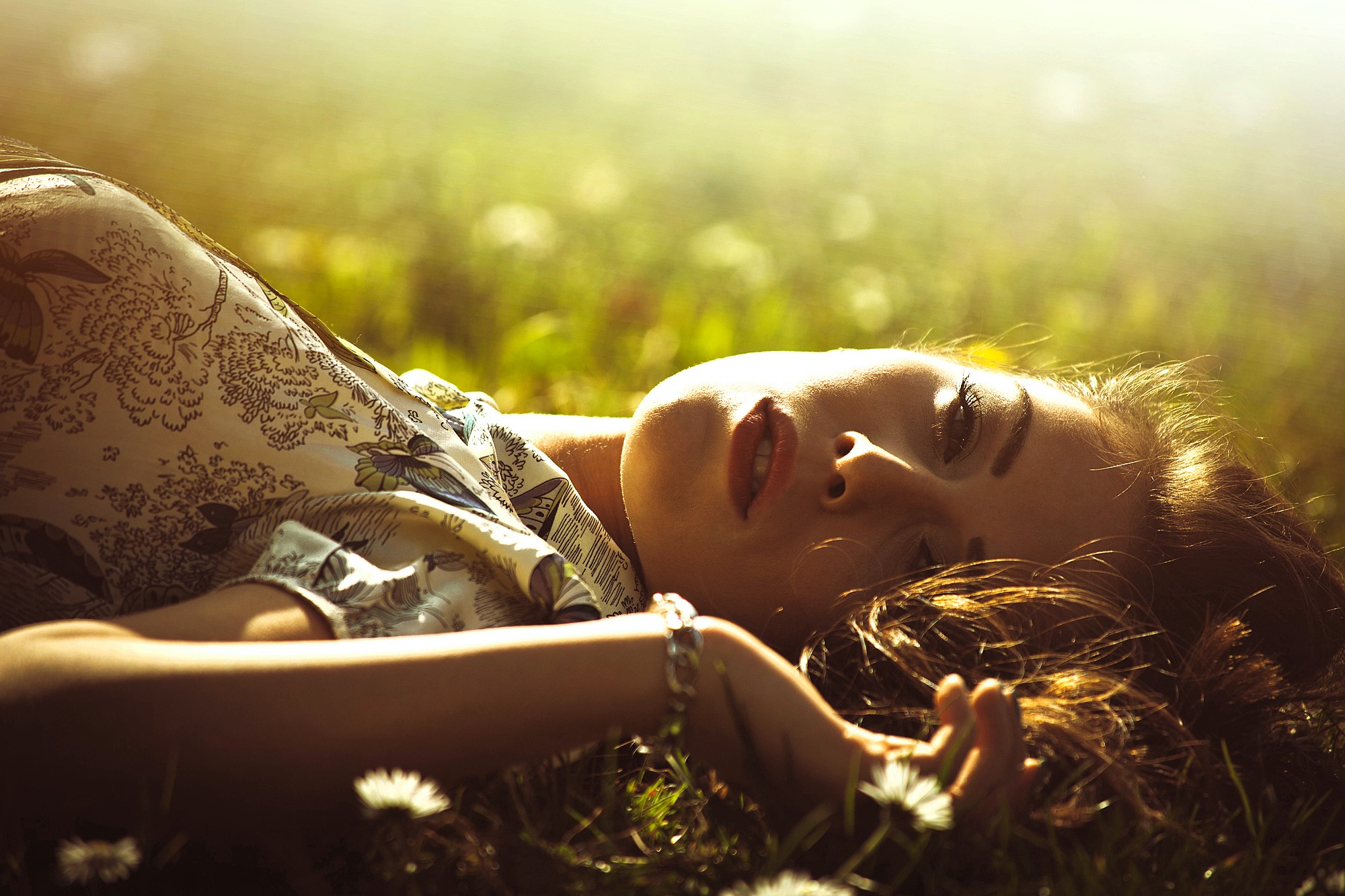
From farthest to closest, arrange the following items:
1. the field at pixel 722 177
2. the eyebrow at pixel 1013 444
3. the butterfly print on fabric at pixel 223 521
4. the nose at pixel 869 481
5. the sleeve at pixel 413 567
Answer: the field at pixel 722 177
the eyebrow at pixel 1013 444
the nose at pixel 869 481
the butterfly print on fabric at pixel 223 521
the sleeve at pixel 413 567

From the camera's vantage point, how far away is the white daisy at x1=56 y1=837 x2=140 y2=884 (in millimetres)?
952

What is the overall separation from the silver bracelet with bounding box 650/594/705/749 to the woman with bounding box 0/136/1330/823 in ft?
0.04

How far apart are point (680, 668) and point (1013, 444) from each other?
0.96 metres

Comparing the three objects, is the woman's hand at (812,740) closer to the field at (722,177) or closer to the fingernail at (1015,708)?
the fingernail at (1015,708)

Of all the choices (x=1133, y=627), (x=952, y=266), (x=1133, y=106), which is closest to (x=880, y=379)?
(x=1133, y=627)

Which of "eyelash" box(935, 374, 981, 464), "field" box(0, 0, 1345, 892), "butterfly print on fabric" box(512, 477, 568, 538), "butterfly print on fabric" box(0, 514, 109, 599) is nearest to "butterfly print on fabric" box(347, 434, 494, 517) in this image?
"butterfly print on fabric" box(512, 477, 568, 538)

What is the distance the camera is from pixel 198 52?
438 centimetres

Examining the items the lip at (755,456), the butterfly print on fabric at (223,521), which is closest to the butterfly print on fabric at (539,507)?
the lip at (755,456)

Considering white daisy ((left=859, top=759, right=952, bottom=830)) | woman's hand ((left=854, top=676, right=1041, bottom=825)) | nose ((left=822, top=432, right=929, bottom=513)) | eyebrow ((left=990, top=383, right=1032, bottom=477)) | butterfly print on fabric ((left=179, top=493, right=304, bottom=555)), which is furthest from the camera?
eyebrow ((left=990, top=383, right=1032, bottom=477))

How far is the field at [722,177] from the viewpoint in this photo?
3871 millimetres

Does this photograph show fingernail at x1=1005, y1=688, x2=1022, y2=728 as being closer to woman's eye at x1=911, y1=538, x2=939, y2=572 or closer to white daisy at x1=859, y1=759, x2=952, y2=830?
white daisy at x1=859, y1=759, x2=952, y2=830

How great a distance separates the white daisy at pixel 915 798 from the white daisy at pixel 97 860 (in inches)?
30.4

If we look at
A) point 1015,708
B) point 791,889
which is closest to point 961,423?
point 1015,708

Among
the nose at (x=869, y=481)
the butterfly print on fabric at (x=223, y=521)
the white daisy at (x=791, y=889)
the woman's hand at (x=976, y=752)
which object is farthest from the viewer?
the nose at (x=869, y=481)
